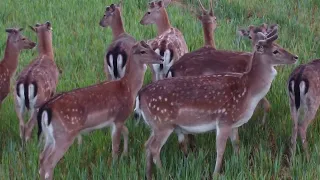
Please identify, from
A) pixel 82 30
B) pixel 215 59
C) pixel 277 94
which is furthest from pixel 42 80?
pixel 82 30

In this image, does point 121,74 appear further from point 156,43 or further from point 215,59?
point 215,59

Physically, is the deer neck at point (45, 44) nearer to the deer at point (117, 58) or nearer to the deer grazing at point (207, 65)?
the deer at point (117, 58)

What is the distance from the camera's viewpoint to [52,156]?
16.1 feet

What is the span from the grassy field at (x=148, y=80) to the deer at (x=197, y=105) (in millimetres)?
212

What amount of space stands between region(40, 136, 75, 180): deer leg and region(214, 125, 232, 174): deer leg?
3.98ft

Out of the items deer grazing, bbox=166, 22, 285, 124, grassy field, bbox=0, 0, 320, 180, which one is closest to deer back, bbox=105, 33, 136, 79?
grassy field, bbox=0, 0, 320, 180

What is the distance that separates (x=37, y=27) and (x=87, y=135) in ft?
6.21

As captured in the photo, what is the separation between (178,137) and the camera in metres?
5.57

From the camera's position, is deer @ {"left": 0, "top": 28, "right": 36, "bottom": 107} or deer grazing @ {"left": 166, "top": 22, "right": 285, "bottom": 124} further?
deer @ {"left": 0, "top": 28, "right": 36, "bottom": 107}

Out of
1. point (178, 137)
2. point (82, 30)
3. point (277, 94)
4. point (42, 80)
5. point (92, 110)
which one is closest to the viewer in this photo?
point (92, 110)

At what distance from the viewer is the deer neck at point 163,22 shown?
8.23 metres

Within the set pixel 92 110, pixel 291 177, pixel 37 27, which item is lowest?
pixel 291 177

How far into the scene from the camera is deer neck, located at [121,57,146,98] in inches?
228

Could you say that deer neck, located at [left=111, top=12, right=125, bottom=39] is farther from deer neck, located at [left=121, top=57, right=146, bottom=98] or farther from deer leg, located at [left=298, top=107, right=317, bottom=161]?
deer leg, located at [left=298, top=107, right=317, bottom=161]
